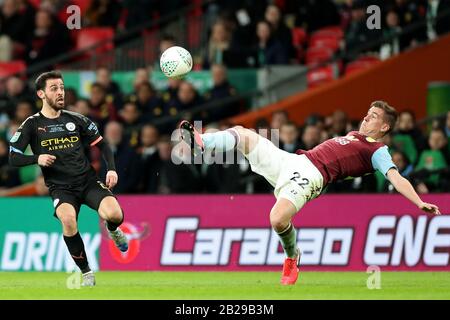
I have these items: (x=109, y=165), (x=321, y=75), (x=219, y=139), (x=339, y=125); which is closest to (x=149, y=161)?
(x=339, y=125)

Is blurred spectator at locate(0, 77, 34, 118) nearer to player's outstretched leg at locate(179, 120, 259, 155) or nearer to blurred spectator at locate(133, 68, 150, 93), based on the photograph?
blurred spectator at locate(133, 68, 150, 93)

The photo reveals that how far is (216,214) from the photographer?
61.3 feet

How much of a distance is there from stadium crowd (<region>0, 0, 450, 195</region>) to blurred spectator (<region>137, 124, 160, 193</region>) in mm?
16

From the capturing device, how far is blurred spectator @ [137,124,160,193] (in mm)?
20109

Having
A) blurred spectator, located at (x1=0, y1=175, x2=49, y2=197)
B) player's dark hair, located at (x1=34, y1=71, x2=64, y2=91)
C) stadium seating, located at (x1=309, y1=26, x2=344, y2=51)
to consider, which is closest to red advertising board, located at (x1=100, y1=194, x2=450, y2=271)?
blurred spectator, located at (x1=0, y1=175, x2=49, y2=197)

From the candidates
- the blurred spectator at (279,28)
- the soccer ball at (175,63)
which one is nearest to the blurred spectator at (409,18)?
the blurred spectator at (279,28)

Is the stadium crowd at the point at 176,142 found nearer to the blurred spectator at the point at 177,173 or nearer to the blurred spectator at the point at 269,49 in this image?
the blurred spectator at the point at 177,173

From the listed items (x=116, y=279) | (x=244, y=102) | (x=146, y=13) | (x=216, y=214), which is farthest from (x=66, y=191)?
(x=146, y=13)

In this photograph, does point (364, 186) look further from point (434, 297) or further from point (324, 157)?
point (434, 297)

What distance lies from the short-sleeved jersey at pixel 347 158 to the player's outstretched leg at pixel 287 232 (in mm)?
634

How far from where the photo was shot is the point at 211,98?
870 inches

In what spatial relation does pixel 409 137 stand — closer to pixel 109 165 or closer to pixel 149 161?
pixel 149 161

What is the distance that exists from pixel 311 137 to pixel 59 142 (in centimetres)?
549

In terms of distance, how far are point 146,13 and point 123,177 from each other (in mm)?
5576
